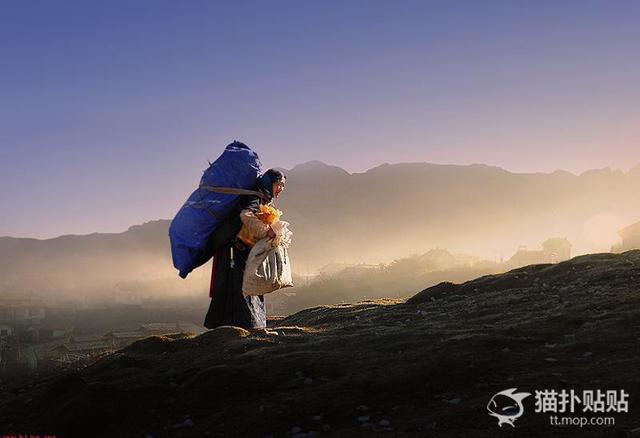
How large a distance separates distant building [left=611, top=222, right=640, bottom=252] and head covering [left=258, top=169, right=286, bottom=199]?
6473 centimetres

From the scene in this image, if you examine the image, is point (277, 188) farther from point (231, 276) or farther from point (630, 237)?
point (630, 237)

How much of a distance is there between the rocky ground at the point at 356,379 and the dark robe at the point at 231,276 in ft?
2.20

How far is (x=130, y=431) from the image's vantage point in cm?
688

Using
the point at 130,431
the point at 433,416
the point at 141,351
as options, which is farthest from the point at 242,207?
the point at 433,416

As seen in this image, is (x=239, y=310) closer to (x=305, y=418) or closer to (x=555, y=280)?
(x=305, y=418)

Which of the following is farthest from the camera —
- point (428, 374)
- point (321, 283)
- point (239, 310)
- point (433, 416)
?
point (321, 283)

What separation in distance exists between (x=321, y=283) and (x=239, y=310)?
241 ft

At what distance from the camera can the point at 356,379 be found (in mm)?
7383

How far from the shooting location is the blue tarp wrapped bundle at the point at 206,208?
1172 centimetres

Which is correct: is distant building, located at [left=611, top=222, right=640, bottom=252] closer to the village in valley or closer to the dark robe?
the village in valley

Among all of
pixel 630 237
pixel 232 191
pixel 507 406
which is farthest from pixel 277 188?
pixel 630 237

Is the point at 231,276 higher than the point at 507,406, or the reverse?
the point at 231,276

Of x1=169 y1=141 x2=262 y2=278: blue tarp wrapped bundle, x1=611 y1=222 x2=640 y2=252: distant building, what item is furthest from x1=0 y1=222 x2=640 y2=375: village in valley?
x1=169 y1=141 x2=262 y2=278: blue tarp wrapped bundle

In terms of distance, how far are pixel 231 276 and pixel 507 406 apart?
6.81 meters
